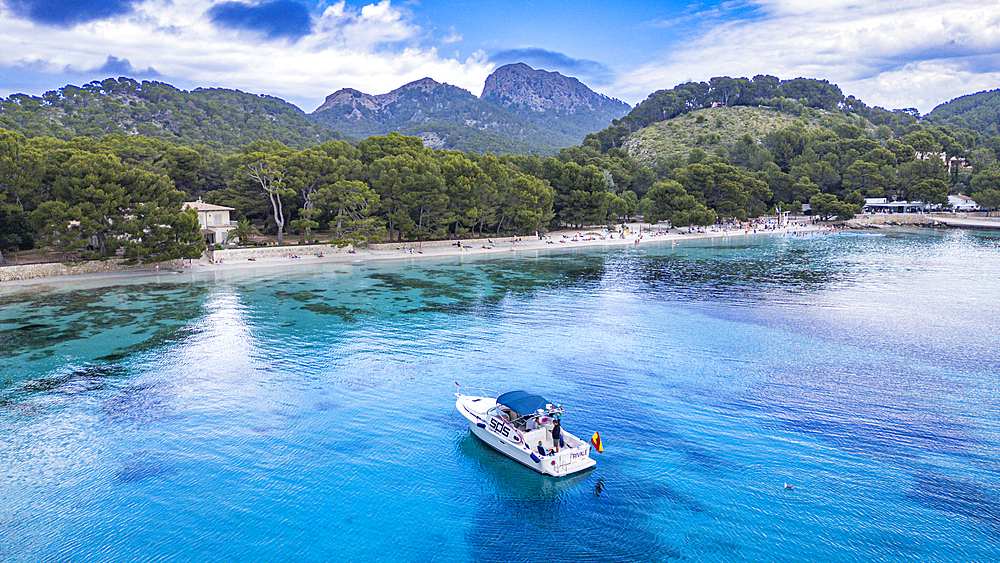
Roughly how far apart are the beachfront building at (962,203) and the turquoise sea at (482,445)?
118594 millimetres

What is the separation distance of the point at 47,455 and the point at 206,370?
987 centimetres

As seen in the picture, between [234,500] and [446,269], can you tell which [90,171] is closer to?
[446,269]

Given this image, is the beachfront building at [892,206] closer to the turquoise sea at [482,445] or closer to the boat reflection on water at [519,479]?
the turquoise sea at [482,445]

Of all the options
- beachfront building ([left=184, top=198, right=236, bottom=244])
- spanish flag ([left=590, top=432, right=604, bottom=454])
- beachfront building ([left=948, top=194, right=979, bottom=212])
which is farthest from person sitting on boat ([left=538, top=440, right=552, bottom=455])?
beachfront building ([left=948, top=194, right=979, bottom=212])

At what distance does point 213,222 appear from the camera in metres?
70.6

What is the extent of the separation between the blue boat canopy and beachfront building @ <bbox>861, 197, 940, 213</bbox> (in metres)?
146

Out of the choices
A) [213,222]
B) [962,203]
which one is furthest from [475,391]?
[962,203]

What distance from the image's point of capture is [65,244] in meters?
54.4

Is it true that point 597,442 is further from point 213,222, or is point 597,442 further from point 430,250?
point 213,222

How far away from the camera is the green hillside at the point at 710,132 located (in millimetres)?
175750

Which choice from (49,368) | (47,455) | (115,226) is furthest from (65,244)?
(47,455)

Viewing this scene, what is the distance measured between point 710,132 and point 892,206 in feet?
225

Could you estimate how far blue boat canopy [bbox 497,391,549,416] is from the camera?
19.9m

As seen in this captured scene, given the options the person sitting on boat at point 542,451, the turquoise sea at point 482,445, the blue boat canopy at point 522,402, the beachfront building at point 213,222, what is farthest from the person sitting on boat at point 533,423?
the beachfront building at point 213,222
